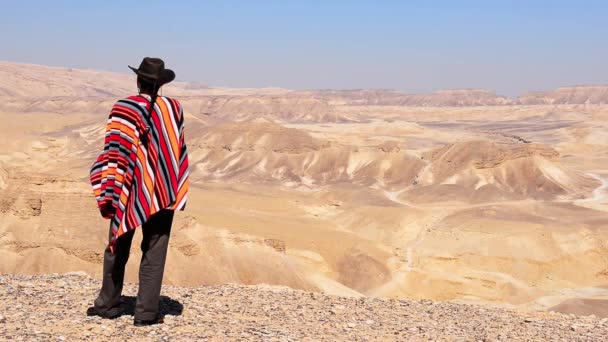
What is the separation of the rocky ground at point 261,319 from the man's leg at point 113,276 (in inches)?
6.9

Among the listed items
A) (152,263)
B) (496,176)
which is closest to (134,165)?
(152,263)

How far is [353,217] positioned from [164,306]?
4321cm

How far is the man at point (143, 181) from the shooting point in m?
6.30

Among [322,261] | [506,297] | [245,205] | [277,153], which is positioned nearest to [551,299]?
[506,297]

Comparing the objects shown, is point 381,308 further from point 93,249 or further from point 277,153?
point 277,153

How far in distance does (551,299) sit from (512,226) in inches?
450

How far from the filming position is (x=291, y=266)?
26.8m

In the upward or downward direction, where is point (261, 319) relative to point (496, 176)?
upward

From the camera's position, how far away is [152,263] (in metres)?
6.52

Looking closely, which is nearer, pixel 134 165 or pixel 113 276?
pixel 134 165

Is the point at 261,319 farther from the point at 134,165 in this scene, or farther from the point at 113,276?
the point at 134,165

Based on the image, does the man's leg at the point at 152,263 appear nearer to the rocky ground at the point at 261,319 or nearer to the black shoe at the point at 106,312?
the rocky ground at the point at 261,319

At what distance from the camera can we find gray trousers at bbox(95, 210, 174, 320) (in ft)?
21.1

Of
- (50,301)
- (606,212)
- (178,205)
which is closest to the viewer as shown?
(178,205)
